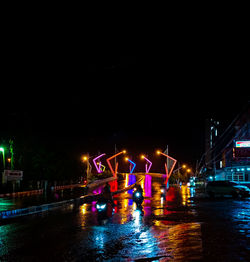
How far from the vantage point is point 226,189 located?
28.7 metres

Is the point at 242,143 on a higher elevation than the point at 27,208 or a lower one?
higher

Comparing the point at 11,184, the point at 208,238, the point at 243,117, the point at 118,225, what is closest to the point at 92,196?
the point at 11,184

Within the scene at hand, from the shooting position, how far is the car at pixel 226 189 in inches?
1089

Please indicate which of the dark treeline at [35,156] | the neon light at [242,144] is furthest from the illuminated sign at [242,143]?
the dark treeline at [35,156]

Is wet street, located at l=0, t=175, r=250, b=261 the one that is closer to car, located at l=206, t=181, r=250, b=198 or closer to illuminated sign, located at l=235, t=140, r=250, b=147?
car, located at l=206, t=181, r=250, b=198

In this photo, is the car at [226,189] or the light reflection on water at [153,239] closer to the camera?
the light reflection on water at [153,239]

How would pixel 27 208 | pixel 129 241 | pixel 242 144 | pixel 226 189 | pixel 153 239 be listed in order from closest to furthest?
pixel 129 241
pixel 153 239
pixel 27 208
pixel 226 189
pixel 242 144

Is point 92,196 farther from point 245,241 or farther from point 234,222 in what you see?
point 245,241

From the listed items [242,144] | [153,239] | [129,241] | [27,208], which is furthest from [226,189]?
[129,241]

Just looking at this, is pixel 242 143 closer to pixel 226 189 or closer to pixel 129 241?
pixel 226 189

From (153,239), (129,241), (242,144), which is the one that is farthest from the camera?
(242,144)

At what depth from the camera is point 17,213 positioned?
16344 mm

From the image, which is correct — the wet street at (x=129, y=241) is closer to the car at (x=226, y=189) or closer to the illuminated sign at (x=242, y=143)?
the car at (x=226, y=189)

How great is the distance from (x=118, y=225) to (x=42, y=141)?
31954 millimetres
